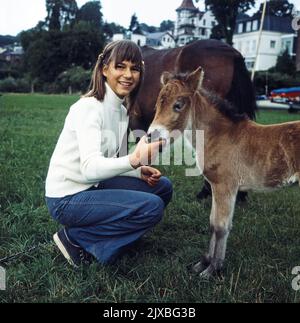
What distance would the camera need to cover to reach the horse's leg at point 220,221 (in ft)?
9.55

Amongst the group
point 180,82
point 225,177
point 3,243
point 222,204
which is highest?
point 180,82

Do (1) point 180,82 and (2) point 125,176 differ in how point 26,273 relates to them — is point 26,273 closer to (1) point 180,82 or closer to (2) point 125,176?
(2) point 125,176

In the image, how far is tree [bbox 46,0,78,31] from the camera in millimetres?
5453

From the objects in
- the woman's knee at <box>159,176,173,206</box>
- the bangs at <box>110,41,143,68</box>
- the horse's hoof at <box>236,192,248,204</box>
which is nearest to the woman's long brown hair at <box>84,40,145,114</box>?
the bangs at <box>110,41,143,68</box>

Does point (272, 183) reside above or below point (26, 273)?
above

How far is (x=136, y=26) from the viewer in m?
6.76

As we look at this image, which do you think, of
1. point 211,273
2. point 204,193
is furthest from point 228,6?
point 211,273

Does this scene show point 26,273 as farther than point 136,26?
No

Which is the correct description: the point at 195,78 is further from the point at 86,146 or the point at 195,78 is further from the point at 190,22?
the point at 190,22

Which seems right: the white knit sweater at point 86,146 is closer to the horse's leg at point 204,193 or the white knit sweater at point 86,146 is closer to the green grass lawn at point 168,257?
the green grass lawn at point 168,257

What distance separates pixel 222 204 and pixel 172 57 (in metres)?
3.36

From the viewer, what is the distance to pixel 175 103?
9.18 feet

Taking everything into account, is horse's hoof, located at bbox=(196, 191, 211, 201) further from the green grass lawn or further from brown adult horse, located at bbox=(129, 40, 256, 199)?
the green grass lawn
